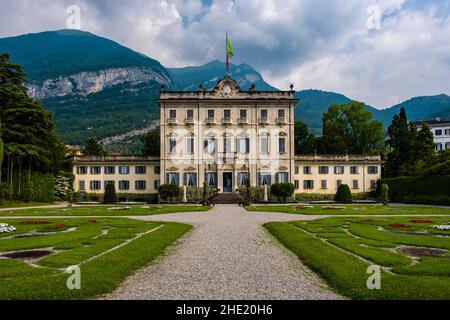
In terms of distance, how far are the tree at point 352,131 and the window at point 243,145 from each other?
17231 millimetres

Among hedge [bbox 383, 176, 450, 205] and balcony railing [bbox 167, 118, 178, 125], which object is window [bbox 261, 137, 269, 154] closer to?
balcony railing [bbox 167, 118, 178, 125]

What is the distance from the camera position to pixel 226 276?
826cm

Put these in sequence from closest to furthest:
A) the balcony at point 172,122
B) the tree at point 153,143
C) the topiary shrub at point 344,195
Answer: the topiary shrub at point 344,195 < the balcony at point 172,122 < the tree at point 153,143

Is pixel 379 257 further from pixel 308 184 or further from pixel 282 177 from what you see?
pixel 308 184

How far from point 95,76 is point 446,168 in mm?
130621

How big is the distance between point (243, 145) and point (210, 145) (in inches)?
153

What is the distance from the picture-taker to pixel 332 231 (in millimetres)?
15047

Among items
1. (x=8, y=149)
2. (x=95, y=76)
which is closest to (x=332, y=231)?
(x=8, y=149)

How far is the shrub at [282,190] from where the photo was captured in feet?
137

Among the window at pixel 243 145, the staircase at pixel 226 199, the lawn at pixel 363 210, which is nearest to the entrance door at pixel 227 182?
the window at pixel 243 145

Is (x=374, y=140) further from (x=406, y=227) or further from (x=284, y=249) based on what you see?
(x=284, y=249)

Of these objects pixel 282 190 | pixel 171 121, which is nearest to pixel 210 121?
pixel 171 121

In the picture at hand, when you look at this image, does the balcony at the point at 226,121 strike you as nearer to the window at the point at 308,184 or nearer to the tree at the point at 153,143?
the window at the point at 308,184
